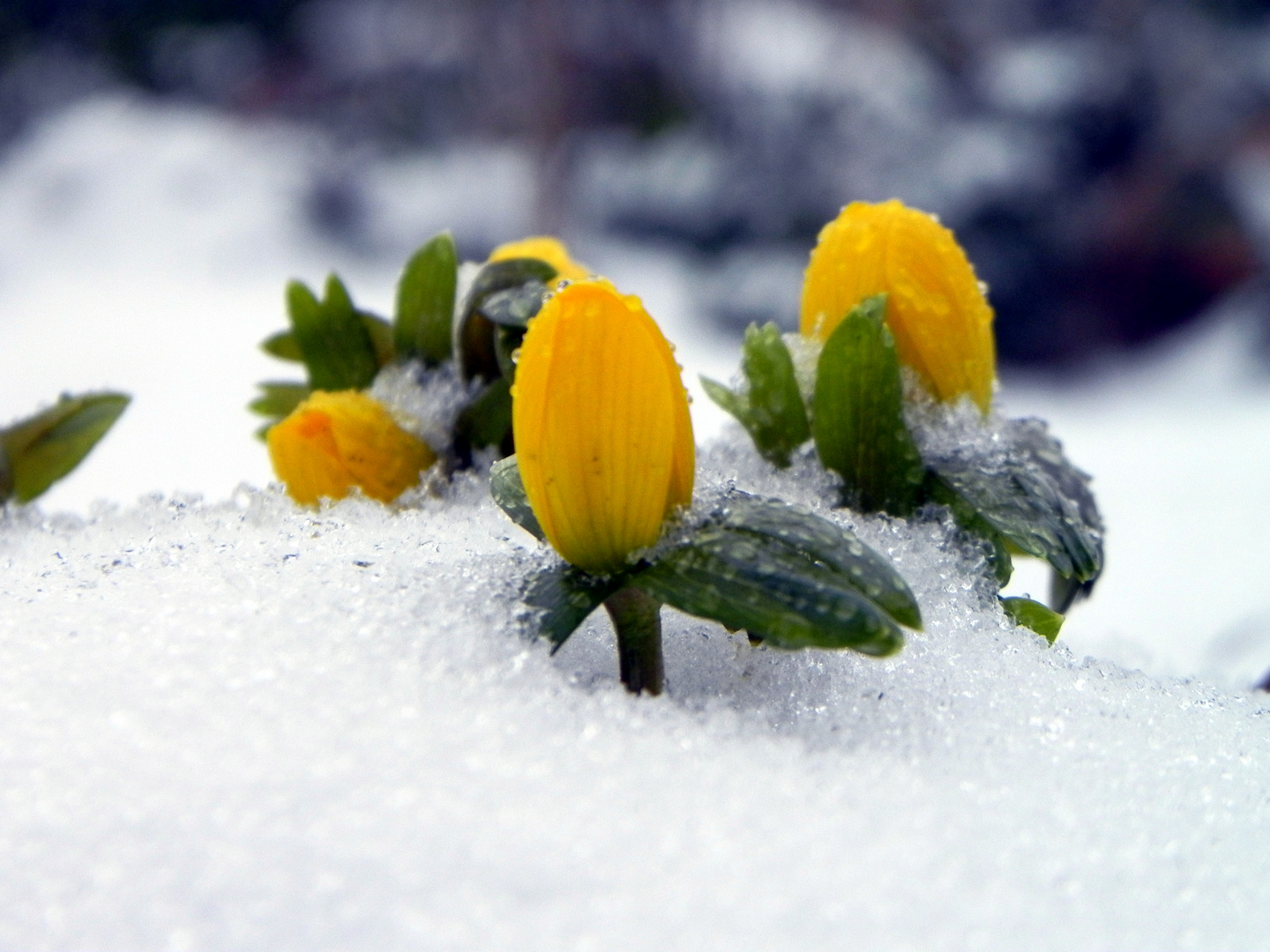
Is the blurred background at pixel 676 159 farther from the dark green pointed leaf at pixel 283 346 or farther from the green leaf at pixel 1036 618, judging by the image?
the green leaf at pixel 1036 618

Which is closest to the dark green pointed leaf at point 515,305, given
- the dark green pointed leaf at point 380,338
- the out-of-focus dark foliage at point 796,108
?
the dark green pointed leaf at point 380,338

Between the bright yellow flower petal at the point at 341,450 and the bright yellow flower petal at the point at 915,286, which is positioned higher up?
the bright yellow flower petal at the point at 915,286

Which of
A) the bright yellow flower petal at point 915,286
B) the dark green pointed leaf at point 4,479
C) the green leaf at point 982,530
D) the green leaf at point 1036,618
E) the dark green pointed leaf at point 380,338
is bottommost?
the dark green pointed leaf at point 4,479

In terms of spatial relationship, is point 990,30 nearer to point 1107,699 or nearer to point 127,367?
point 127,367

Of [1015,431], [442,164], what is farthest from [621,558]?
[442,164]

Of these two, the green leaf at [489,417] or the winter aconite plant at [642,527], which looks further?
the green leaf at [489,417]

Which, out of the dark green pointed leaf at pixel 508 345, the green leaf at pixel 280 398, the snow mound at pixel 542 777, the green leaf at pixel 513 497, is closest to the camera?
the snow mound at pixel 542 777

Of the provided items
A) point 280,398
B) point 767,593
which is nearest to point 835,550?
point 767,593
